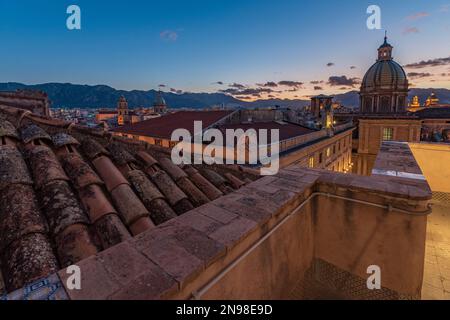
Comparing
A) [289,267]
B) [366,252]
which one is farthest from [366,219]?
[289,267]

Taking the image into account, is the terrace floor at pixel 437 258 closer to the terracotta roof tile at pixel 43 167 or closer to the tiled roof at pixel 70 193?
the tiled roof at pixel 70 193

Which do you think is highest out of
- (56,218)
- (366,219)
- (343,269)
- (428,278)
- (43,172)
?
(43,172)

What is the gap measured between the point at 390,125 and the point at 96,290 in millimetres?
45533

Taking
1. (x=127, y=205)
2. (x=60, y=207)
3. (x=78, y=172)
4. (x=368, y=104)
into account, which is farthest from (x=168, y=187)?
(x=368, y=104)

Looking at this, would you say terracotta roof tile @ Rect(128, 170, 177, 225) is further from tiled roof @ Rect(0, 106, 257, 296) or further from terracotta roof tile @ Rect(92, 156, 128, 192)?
terracotta roof tile @ Rect(92, 156, 128, 192)

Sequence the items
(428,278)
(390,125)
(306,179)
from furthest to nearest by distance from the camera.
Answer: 1. (390,125)
2. (428,278)
3. (306,179)

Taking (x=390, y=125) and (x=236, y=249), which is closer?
(x=236, y=249)

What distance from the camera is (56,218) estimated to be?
88.0 inches

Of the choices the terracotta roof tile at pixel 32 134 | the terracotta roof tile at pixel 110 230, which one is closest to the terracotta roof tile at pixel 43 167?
the terracotta roof tile at pixel 32 134

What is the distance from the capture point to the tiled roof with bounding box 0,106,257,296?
189 cm

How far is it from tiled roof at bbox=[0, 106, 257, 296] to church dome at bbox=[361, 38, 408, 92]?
55.8m

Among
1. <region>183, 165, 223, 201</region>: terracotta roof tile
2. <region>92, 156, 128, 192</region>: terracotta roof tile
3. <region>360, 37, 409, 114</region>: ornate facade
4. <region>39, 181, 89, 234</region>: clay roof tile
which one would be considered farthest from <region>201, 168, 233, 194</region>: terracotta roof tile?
<region>360, 37, 409, 114</region>: ornate facade

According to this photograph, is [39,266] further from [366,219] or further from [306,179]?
[366,219]

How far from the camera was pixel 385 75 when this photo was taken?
47.9 meters
